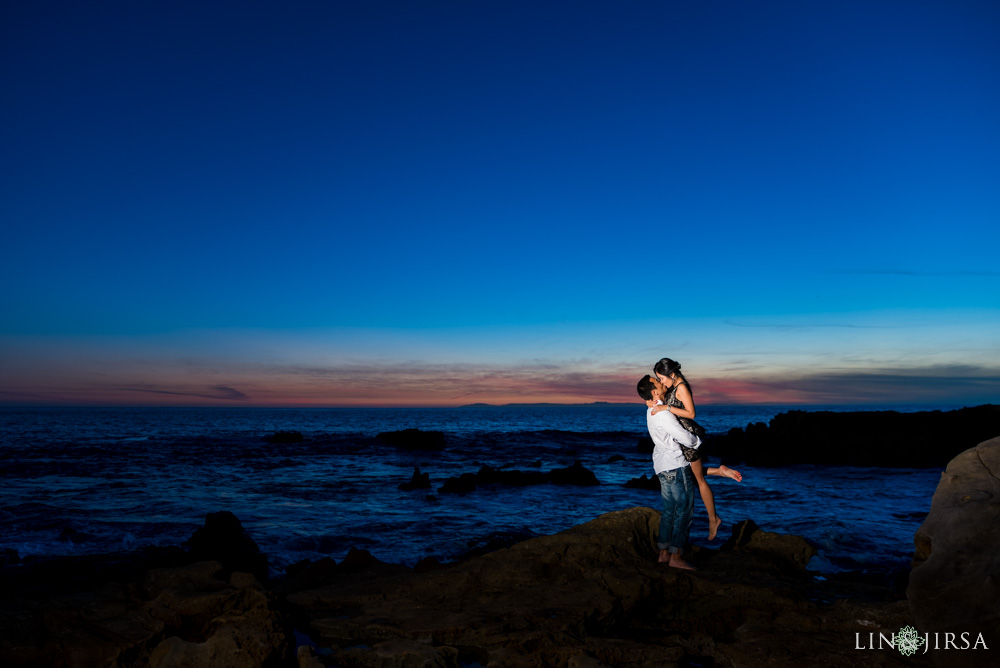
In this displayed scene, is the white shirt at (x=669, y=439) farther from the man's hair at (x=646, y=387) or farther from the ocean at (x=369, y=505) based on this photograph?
the ocean at (x=369, y=505)

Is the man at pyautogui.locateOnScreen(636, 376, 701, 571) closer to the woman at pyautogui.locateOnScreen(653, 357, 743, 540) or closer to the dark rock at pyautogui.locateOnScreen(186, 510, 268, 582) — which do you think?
the woman at pyautogui.locateOnScreen(653, 357, 743, 540)

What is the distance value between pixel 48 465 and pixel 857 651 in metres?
29.4

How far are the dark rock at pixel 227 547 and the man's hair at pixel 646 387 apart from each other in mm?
5940

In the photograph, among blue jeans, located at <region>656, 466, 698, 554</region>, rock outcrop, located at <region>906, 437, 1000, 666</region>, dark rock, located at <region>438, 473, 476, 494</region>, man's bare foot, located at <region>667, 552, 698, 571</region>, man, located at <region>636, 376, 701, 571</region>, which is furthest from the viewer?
dark rock, located at <region>438, 473, 476, 494</region>

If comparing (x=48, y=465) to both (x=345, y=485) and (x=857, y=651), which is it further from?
(x=857, y=651)

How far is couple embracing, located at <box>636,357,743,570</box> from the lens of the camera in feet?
20.8

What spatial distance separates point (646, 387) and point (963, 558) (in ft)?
9.67

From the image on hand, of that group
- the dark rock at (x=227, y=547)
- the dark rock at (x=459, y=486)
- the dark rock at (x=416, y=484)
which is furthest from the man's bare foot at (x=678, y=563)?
the dark rock at (x=416, y=484)

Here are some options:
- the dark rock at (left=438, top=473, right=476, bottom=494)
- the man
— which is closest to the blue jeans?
the man

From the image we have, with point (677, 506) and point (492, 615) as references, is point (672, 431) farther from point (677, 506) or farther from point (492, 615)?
point (492, 615)

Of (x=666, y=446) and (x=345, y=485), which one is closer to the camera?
(x=666, y=446)

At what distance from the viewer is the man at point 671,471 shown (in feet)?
20.7

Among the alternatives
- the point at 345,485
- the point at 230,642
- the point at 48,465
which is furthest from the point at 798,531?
the point at 48,465

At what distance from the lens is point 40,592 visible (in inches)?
243
